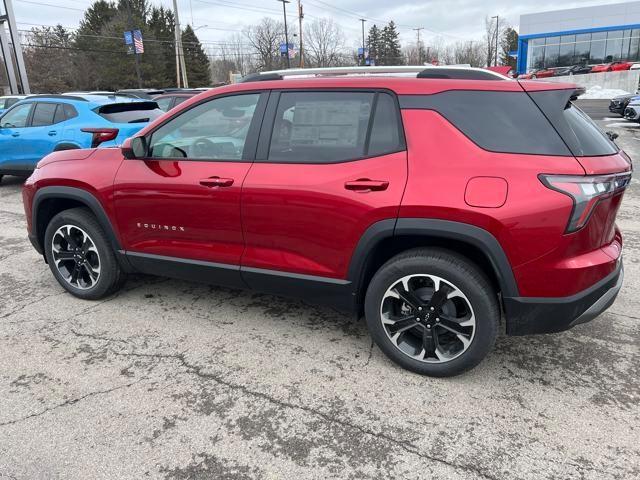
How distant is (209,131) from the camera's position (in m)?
3.58

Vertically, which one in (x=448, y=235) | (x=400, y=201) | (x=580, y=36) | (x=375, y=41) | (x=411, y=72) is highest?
(x=375, y=41)

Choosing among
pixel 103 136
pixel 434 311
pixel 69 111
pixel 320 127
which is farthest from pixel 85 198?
pixel 69 111

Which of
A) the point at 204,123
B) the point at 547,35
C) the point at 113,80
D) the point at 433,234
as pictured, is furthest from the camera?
the point at 547,35

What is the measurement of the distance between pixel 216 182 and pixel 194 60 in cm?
6556

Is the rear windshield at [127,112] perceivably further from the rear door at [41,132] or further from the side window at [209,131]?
the side window at [209,131]

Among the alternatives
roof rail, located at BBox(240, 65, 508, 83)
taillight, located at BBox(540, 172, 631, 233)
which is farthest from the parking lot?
roof rail, located at BBox(240, 65, 508, 83)

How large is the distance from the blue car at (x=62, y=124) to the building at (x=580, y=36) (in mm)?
56610

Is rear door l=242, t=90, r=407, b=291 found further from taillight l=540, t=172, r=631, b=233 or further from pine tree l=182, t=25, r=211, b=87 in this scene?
pine tree l=182, t=25, r=211, b=87

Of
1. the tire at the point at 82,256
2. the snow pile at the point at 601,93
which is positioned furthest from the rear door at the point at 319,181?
the snow pile at the point at 601,93

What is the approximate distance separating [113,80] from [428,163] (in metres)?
54.2

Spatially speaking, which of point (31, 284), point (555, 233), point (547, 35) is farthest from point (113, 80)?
Answer: point (555, 233)

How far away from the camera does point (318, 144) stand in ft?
10.2

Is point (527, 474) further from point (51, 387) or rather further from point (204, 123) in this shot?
point (204, 123)

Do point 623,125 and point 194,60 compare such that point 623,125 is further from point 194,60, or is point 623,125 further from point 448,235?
point 194,60
